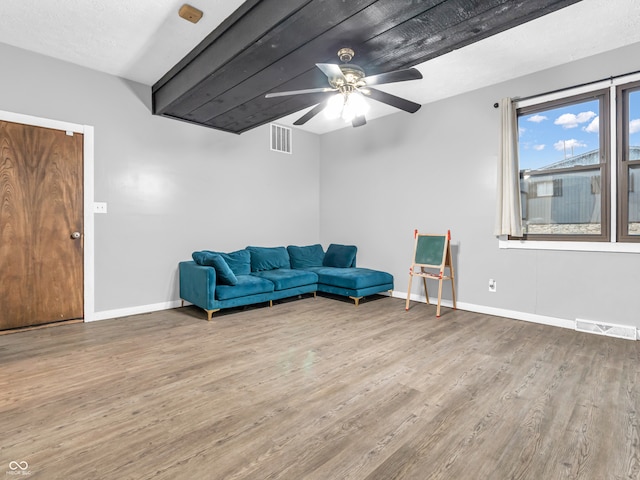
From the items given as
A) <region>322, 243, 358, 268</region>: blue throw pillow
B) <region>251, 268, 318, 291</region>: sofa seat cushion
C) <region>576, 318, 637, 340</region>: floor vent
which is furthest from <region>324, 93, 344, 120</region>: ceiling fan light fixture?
<region>576, 318, 637, 340</region>: floor vent

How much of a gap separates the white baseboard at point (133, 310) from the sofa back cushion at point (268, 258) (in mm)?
1195

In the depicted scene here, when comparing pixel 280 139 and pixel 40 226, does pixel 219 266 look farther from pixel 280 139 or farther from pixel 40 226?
pixel 280 139

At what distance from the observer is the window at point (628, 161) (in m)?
3.36

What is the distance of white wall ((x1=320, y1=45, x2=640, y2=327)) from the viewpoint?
11.6 feet

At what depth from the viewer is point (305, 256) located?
19.0ft

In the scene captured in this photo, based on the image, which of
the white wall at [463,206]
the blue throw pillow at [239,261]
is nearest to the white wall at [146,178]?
the blue throw pillow at [239,261]

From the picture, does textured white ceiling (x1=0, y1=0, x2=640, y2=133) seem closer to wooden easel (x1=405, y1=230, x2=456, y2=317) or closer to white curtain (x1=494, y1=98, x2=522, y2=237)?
white curtain (x1=494, y1=98, x2=522, y2=237)

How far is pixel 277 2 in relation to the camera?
2.41m

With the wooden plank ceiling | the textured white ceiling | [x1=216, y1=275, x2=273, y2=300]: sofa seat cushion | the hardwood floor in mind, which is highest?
the textured white ceiling

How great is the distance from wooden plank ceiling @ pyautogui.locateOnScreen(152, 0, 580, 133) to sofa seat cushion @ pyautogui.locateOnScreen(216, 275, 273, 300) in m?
2.18

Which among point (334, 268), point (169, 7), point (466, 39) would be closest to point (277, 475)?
point (466, 39)

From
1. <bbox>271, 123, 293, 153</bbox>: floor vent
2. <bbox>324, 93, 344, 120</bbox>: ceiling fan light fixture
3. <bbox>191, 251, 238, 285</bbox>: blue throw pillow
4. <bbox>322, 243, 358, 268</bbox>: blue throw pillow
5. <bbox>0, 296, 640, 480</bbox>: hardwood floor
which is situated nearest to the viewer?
<bbox>0, 296, 640, 480</bbox>: hardwood floor

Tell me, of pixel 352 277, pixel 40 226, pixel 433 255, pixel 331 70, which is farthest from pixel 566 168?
pixel 40 226

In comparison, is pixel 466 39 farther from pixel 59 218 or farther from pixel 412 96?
pixel 59 218
